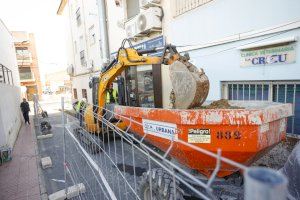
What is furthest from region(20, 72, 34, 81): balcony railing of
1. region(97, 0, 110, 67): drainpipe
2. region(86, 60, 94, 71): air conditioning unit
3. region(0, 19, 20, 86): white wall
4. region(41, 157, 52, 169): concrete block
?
region(41, 157, 52, 169): concrete block

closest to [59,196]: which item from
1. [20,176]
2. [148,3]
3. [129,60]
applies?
[20,176]

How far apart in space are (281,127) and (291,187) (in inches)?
33.3

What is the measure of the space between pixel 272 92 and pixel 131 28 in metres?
6.21

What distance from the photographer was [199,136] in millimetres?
2895

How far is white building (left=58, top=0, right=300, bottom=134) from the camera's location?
14.7ft

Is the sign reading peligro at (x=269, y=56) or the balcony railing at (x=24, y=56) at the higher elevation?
the balcony railing at (x=24, y=56)

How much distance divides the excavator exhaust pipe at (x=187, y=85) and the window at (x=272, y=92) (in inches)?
87.8

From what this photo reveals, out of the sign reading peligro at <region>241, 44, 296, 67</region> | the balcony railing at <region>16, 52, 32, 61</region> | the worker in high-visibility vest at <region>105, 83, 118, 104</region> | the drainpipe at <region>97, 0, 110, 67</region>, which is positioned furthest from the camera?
the balcony railing at <region>16, 52, 32, 61</region>

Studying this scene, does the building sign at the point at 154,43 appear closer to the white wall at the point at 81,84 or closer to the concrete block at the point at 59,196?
the concrete block at the point at 59,196

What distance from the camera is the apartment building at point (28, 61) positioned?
31.0m

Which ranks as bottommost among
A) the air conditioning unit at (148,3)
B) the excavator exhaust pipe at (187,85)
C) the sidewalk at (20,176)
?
the sidewalk at (20,176)

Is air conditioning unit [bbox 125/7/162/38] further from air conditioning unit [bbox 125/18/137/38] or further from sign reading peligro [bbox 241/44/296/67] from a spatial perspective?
sign reading peligro [bbox 241/44/296/67]

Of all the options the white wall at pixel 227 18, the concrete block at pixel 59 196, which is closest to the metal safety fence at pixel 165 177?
the concrete block at pixel 59 196

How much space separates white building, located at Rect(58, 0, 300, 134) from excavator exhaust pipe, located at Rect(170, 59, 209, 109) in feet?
6.78
